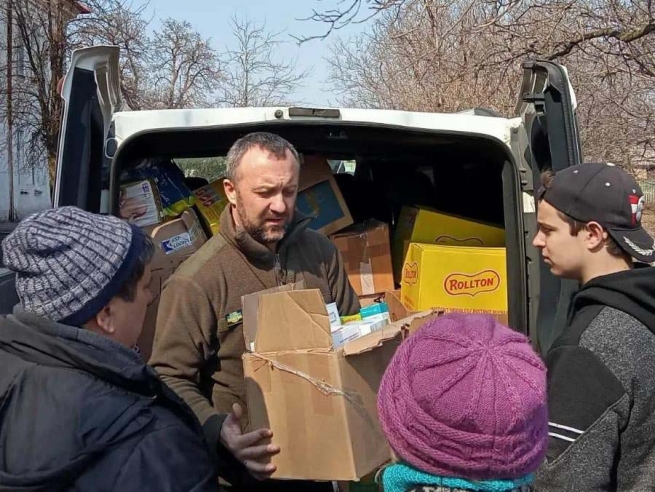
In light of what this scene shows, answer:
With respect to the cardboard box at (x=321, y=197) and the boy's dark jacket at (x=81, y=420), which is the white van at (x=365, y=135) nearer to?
the cardboard box at (x=321, y=197)

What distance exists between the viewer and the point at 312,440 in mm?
2057

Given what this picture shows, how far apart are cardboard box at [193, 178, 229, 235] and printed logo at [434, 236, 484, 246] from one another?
108cm

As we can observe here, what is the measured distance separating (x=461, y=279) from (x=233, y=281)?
1287mm

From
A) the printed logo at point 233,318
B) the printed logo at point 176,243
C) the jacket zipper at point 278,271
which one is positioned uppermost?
the printed logo at point 176,243

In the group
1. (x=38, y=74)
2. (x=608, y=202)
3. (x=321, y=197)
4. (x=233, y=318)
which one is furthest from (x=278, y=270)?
(x=38, y=74)

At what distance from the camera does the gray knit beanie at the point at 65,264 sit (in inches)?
58.4

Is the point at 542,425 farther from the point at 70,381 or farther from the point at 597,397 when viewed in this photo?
the point at 70,381

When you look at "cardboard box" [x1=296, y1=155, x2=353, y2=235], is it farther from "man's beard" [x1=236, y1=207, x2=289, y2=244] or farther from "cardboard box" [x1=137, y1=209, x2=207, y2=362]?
"man's beard" [x1=236, y1=207, x2=289, y2=244]

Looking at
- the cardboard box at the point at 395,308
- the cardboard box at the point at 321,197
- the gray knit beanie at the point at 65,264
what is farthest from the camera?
the cardboard box at the point at 321,197

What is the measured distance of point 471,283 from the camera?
11.1 ft

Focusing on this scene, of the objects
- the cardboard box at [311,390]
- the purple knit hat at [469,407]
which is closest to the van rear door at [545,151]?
the cardboard box at [311,390]

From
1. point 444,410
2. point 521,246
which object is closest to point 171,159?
point 521,246

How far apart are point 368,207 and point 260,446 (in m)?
2.43

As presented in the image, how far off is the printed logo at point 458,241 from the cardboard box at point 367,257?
0.29 meters
